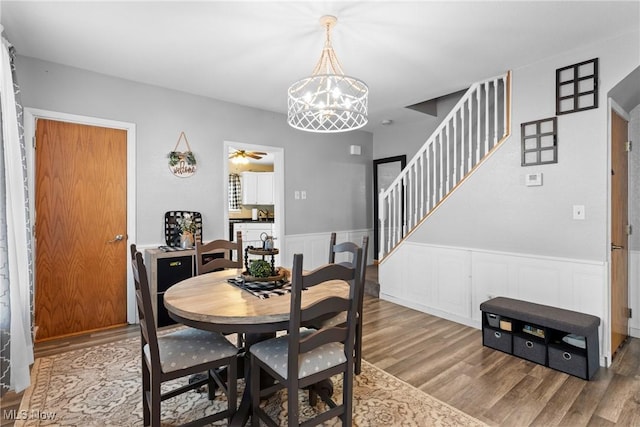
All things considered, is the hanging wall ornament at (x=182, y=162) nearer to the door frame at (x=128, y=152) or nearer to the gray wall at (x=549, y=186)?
the door frame at (x=128, y=152)

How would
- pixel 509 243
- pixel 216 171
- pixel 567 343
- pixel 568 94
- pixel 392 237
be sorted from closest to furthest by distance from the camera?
1. pixel 567 343
2. pixel 568 94
3. pixel 509 243
4. pixel 216 171
5. pixel 392 237

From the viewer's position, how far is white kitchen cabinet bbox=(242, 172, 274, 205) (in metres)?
7.65

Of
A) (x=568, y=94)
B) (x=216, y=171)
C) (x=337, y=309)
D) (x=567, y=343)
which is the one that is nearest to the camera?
(x=337, y=309)

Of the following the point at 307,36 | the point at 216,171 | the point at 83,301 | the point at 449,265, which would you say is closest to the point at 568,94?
the point at 449,265

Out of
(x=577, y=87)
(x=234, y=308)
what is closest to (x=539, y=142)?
(x=577, y=87)

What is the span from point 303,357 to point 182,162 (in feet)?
9.85

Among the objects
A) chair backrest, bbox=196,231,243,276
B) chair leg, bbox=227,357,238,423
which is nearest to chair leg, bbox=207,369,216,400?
chair leg, bbox=227,357,238,423

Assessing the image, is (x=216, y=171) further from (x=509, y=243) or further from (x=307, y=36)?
(x=509, y=243)

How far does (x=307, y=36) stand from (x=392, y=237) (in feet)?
9.26

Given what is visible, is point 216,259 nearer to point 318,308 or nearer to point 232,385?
point 232,385

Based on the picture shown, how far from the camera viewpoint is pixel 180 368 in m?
1.71

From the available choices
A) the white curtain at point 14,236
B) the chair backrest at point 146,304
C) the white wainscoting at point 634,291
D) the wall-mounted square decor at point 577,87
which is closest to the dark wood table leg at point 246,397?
the chair backrest at point 146,304

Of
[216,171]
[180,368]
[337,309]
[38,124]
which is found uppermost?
[38,124]

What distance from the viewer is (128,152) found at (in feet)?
11.8
